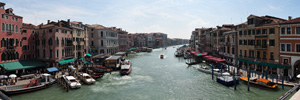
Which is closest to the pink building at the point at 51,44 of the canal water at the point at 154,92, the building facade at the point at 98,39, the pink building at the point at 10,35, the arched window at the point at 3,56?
the pink building at the point at 10,35

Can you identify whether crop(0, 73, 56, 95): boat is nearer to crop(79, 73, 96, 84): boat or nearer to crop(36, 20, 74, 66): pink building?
crop(79, 73, 96, 84): boat

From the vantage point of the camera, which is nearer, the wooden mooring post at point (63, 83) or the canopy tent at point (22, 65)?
the wooden mooring post at point (63, 83)

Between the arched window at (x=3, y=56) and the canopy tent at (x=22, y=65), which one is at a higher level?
the arched window at (x=3, y=56)

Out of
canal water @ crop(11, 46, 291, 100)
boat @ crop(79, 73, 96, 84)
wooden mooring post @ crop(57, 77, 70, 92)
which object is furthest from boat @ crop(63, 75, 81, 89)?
boat @ crop(79, 73, 96, 84)

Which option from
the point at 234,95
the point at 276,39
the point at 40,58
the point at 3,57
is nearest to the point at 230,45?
the point at 276,39

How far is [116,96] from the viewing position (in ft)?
79.7

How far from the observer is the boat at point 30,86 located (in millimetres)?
23688

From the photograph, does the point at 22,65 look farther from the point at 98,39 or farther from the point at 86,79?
the point at 98,39

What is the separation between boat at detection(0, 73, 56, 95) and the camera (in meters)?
23.7

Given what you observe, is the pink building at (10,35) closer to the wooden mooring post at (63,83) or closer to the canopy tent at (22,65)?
the canopy tent at (22,65)

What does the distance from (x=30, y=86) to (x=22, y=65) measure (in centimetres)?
909

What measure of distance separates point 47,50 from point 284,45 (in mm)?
46407

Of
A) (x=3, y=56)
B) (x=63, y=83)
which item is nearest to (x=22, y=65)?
(x=3, y=56)

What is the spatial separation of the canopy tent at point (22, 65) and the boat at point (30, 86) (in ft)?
22.1
